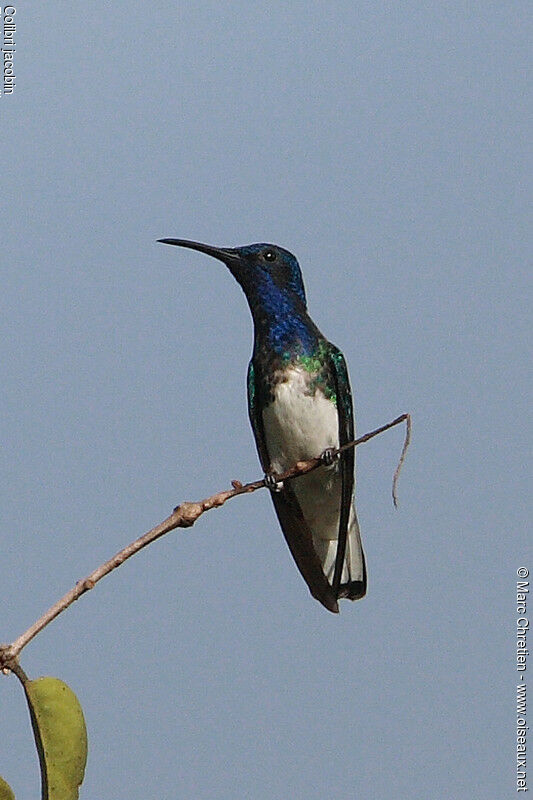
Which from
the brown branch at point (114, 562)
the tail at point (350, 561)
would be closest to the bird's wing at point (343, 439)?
the tail at point (350, 561)

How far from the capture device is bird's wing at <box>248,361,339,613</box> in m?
4.39

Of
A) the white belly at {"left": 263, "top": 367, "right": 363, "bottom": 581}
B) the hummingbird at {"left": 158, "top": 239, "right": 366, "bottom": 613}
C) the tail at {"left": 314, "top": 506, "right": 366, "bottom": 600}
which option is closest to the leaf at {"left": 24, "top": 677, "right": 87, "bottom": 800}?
the hummingbird at {"left": 158, "top": 239, "right": 366, "bottom": 613}

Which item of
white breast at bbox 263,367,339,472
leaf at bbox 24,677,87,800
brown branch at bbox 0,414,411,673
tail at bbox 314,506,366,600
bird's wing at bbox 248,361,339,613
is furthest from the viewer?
tail at bbox 314,506,366,600

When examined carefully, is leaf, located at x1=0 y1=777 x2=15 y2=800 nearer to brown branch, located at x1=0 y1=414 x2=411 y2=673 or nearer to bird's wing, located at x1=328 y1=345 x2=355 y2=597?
brown branch, located at x1=0 y1=414 x2=411 y2=673

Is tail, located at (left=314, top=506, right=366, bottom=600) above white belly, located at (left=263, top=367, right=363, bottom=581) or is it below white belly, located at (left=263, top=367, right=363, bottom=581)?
below

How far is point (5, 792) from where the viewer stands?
183cm

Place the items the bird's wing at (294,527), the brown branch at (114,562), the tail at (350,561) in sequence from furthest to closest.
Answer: the tail at (350,561) < the bird's wing at (294,527) < the brown branch at (114,562)

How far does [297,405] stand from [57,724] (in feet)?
9.66

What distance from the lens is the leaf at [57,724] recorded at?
1881 mm

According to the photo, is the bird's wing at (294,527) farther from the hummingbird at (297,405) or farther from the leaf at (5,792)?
the leaf at (5,792)

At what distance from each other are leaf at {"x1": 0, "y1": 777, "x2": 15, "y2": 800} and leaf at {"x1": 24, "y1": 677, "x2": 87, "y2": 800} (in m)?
0.06

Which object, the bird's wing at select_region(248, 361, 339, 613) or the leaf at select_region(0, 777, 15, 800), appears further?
the bird's wing at select_region(248, 361, 339, 613)

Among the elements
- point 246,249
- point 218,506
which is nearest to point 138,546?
point 218,506

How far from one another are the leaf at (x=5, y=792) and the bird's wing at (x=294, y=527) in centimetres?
260
